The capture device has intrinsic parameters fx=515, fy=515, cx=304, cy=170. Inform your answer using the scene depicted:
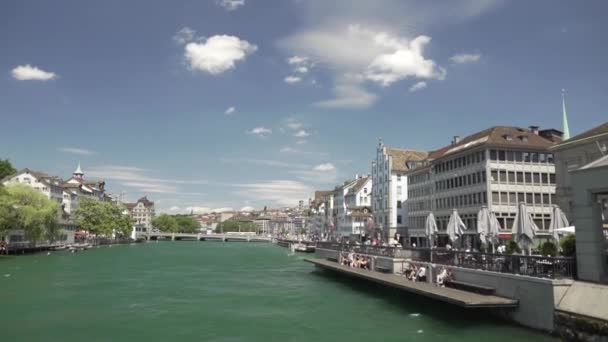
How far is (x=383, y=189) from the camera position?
3829 inches

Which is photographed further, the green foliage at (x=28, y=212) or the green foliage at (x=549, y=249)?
the green foliage at (x=28, y=212)

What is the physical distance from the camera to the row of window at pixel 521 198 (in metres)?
62.8

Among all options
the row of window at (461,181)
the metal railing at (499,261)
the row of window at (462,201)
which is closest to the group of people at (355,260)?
the metal railing at (499,261)

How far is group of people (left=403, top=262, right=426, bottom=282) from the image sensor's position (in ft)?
104

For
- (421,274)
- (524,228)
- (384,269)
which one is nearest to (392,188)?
(384,269)

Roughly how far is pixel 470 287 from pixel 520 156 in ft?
142

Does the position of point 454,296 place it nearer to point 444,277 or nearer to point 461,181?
point 444,277

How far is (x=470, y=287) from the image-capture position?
26016 millimetres

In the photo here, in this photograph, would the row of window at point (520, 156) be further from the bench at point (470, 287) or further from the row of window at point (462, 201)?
the bench at point (470, 287)

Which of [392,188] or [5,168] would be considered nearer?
[392,188]

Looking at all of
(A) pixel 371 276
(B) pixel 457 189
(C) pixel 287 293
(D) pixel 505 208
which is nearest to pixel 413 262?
(A) pixel 371 276

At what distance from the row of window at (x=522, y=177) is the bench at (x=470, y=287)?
3854 cm

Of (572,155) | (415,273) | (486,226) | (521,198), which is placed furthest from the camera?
(521,198)

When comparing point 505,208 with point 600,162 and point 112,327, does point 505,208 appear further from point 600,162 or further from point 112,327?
point 112,327
